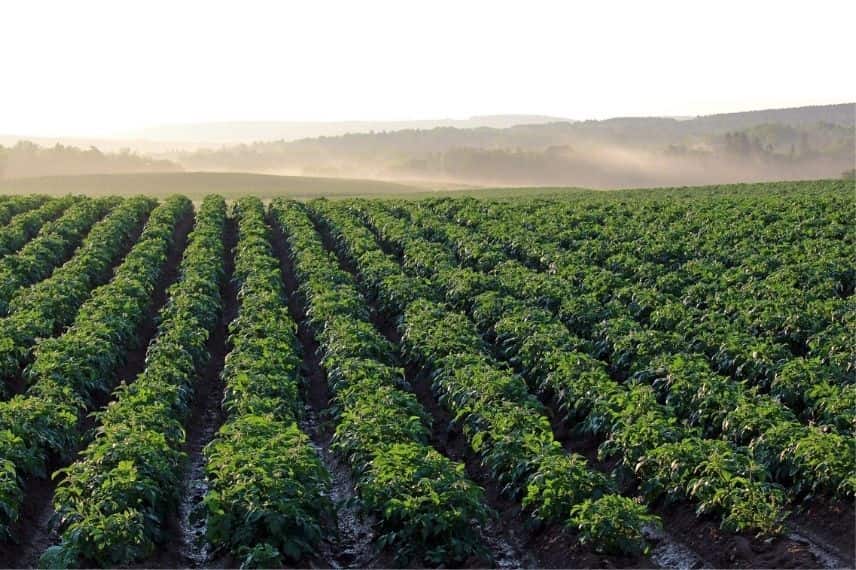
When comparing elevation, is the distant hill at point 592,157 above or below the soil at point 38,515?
above

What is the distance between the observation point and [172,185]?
79.2 m

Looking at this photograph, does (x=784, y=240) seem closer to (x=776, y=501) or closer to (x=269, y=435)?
(x=776, y=501)

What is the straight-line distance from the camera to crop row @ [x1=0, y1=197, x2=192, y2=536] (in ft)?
36.8

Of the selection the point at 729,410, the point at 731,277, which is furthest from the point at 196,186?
the point at 729,410

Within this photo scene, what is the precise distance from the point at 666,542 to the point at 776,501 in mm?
1233

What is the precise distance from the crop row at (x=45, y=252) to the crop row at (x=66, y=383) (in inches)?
95.0

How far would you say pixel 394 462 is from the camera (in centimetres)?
1018

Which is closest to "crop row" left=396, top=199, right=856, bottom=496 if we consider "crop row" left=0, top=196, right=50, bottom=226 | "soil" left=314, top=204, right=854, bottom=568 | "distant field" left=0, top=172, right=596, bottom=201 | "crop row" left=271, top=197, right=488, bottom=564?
"soil" left=314, top=204, right=854, bottom=568

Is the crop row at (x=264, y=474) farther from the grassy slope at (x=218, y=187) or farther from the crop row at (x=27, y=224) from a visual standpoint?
the grassy slope at (x=218, y=187)

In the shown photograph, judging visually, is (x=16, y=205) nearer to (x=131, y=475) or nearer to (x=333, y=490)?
(x=333, y=490)

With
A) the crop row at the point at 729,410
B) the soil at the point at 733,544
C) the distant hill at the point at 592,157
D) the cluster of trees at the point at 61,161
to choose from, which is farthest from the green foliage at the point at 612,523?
the distant hill at the point at 592,157

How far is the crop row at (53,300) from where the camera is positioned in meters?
16.2

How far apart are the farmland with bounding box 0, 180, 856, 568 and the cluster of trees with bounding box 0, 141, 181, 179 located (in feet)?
342

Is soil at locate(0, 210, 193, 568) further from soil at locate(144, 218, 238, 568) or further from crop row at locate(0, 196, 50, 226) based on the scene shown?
crop row at locate(0, 196, 50, 226)
